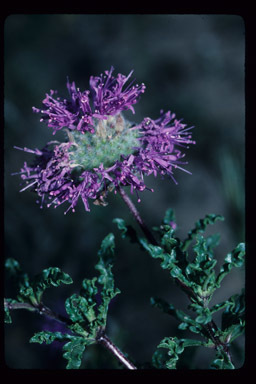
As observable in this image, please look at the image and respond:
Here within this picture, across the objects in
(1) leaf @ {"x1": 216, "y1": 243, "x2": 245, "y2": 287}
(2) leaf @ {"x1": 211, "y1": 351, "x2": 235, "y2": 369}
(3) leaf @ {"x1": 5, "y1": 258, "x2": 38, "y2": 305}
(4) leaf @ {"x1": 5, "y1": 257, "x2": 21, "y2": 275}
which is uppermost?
(1) leaf @ {"x1": 216, "y1": 243, "x2": 245, "y2": 287}

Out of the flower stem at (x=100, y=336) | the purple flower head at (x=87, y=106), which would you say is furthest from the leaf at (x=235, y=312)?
the purple flower head at (x=87, y=106)

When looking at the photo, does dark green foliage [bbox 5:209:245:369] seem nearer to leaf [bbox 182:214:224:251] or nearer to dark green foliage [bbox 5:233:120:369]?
dark green foliage [bbox 5:233:120:369]

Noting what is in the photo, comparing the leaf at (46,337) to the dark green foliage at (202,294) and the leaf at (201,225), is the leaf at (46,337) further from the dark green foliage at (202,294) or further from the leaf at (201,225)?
the leaf at (201,225)

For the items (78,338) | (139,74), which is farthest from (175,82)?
(78,338)

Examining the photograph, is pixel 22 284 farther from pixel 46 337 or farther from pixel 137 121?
pixel 137 121

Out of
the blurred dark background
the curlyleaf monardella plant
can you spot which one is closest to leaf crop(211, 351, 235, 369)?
the curlyleaf monardella plant

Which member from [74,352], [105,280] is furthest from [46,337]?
[105,280]

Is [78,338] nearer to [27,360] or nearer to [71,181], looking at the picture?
[71,181]
